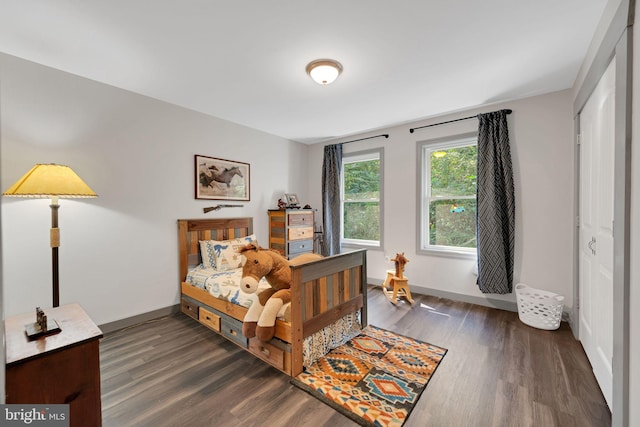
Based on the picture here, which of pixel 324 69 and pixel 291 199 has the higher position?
pixel 324 69

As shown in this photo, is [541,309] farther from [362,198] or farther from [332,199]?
[332,199]

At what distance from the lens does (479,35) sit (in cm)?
193

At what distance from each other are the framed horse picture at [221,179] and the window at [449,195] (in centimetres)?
256

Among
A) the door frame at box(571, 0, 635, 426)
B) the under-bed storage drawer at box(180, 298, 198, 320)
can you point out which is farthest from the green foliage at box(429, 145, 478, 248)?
the under-bed storage drawer at box(180, 298, 198, 320)

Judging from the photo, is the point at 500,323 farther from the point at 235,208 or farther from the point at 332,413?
the point at 235,208

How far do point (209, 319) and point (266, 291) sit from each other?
951mm

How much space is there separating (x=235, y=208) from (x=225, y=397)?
247cm

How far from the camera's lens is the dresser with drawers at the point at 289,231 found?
405cm

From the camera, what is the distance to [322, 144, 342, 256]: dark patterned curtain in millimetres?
4551

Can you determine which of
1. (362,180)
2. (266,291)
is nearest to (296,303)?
(266,291)

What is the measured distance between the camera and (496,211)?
121 inches

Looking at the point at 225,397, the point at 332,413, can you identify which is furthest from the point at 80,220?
the point at 332,413

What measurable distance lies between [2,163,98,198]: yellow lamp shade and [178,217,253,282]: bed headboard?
121 cm

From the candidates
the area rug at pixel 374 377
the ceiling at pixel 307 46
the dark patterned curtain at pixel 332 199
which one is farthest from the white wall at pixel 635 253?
the dark patterned curtain at pixel 332 199
